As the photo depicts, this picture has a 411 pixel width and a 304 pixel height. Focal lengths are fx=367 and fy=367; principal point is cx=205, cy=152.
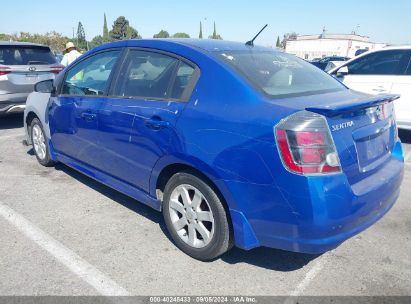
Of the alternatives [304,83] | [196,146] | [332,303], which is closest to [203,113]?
[196,146]

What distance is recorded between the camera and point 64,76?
426cm

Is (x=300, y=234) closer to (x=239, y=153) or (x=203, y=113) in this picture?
(x=239, y=153)

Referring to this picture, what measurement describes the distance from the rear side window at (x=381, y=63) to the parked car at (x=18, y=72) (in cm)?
610

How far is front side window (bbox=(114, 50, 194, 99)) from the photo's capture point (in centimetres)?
294

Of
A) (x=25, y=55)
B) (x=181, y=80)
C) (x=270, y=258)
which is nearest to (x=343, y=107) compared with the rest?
(x=181, y=80)

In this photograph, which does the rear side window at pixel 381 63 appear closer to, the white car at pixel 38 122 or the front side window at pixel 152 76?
the front side window at pixel 152 76

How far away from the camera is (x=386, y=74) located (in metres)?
6.77

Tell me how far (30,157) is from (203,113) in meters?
3.94

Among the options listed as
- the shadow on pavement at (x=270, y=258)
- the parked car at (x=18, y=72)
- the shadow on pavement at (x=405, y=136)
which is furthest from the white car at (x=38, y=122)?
the shadow on pavement at (x=405, y=136)

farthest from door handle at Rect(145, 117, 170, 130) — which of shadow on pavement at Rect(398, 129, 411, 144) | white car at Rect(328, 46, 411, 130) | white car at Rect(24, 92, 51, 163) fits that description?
shadow on pavement at Rect(398, 129, 411, 144)

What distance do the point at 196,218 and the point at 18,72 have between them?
5.81m

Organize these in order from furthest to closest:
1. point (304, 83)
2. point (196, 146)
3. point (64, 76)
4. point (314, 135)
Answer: point (64, 76), point (304, 83), point (196, 146), point (314, 135)

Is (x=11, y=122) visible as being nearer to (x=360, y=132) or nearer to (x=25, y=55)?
(x=25, y=55)

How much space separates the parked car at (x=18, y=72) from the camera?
6.88m
